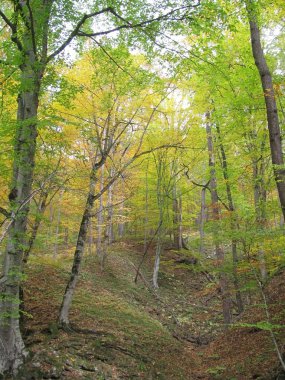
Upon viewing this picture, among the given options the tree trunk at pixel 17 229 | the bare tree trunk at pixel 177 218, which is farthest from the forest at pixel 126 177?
the bare tree trunk at pixel 177 218

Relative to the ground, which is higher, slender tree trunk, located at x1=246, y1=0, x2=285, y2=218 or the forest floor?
slender tree trunk, located at x1=246, y1=0, x2=285, y2=218

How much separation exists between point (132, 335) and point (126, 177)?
504 centimetres

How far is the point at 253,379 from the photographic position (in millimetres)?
6488

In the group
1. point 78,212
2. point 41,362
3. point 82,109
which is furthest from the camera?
point 78,212

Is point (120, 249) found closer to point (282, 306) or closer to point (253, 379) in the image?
point (282, 306)

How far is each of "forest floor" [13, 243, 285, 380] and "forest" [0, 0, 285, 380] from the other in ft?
0.17

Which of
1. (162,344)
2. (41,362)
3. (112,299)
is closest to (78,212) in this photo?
(112,299)

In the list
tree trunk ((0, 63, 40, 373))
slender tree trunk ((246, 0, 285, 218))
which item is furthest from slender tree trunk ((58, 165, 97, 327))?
slender tree trunk ((246, 0, 285, 218))

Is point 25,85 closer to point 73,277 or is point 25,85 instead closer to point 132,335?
point 73,277

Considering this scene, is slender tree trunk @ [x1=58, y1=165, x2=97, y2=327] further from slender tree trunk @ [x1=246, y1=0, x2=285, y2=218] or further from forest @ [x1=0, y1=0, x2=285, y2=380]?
slender tree trunk @ [x1=246, y1=0, x2=285, y2=218]

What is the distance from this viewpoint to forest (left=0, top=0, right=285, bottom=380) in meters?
6.08

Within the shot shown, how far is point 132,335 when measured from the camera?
29.3 feet

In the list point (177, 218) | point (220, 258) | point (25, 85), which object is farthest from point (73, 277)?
point (177, 218)

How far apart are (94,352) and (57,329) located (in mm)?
1083
